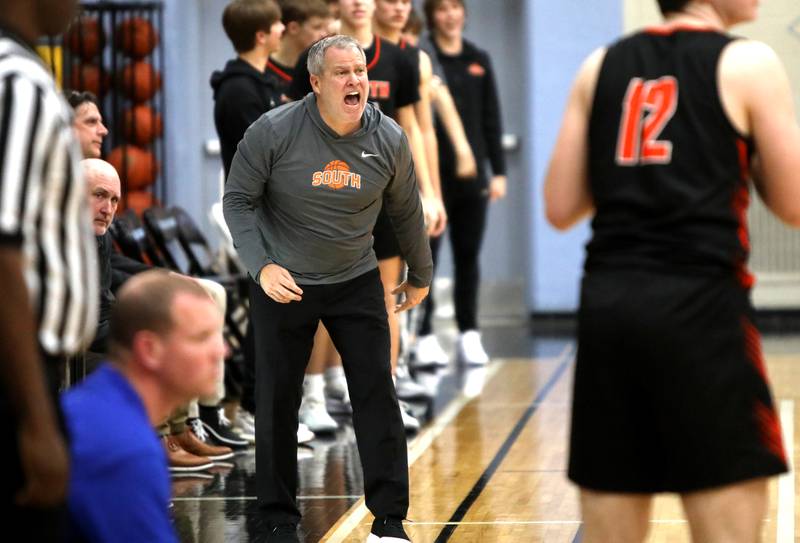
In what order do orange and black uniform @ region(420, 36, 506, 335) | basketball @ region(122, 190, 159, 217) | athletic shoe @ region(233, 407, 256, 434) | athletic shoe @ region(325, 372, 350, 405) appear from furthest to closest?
basketball @ region(122, 190, 159, 217) < orange and black uniform @ region(420, 36, 506, 335) < athletic shoe @ region(325, 372, 350, 405) < athletic shoe @ region(233, 407, 256, 434)

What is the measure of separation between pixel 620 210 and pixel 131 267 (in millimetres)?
3261

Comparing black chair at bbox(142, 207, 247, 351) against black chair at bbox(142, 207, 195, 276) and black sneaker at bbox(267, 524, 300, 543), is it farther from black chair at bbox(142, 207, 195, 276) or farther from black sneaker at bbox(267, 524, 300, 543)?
black sneaker at bbox(267, 524, 300, 543)

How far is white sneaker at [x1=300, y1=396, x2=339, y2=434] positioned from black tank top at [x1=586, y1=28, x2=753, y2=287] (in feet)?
12.9

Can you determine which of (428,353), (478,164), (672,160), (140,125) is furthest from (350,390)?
(140,125)

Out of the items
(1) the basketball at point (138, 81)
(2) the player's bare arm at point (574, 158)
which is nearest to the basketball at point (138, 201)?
(1) the basketball at point (138, 81)

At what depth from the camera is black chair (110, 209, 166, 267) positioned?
6.48m

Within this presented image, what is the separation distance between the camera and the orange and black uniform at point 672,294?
2529 mm

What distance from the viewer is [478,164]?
8.75m

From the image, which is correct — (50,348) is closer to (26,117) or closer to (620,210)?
(26,117)

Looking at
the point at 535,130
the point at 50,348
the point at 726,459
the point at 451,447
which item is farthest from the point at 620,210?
the point at 535,130

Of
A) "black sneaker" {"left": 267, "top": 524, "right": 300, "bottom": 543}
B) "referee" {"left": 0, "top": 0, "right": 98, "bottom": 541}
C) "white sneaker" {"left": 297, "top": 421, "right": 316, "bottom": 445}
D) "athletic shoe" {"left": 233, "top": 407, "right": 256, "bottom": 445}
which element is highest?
"referee" {"left": 0, "top": 0, "right": 98, "bottom": 541}

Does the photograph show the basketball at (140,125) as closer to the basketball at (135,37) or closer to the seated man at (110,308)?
the basketball at (135,37)

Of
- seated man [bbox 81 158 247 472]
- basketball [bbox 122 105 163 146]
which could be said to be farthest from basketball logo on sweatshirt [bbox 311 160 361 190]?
basketball [bbox 122 105 163 146]

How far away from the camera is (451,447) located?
6.14 m
